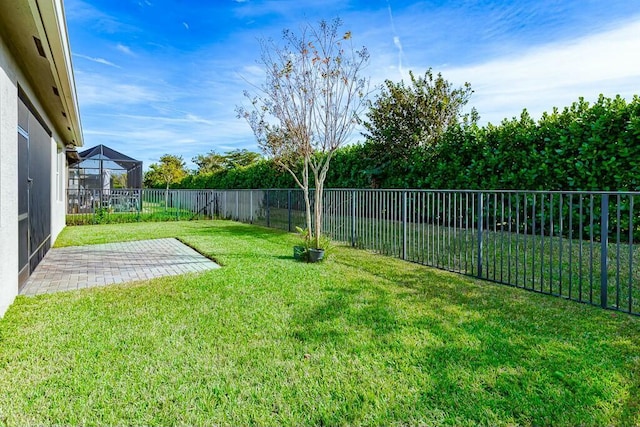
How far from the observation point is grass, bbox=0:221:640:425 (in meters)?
2.14

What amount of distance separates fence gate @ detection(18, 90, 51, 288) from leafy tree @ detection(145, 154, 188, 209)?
2351 centimetres

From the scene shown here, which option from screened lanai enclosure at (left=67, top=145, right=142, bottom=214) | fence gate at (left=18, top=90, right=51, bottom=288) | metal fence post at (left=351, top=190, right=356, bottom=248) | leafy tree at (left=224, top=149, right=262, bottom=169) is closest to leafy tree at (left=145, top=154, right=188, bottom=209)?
leafy tree at (left=224, top=149, right=262, bottom=169)

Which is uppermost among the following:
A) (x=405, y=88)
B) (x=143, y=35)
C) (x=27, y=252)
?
(x=143, y=35)

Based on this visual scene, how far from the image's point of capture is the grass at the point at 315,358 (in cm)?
214

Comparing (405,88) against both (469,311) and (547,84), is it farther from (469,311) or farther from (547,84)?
(469,311)

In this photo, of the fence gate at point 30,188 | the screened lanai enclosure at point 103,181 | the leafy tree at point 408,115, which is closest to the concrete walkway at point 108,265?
the fence gate at point 30,188

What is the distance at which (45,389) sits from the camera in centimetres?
234

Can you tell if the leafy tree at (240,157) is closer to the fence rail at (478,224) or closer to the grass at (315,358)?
the fence rail at (478,224)

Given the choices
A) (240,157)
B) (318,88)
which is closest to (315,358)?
(318,88)

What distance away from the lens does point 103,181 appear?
65.9ft

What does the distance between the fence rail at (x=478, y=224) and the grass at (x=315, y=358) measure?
78 centimetres

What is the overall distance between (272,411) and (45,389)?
5.01ft

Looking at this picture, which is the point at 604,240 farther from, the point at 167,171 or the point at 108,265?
the point at 167,171

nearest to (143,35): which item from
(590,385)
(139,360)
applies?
(139,360)
